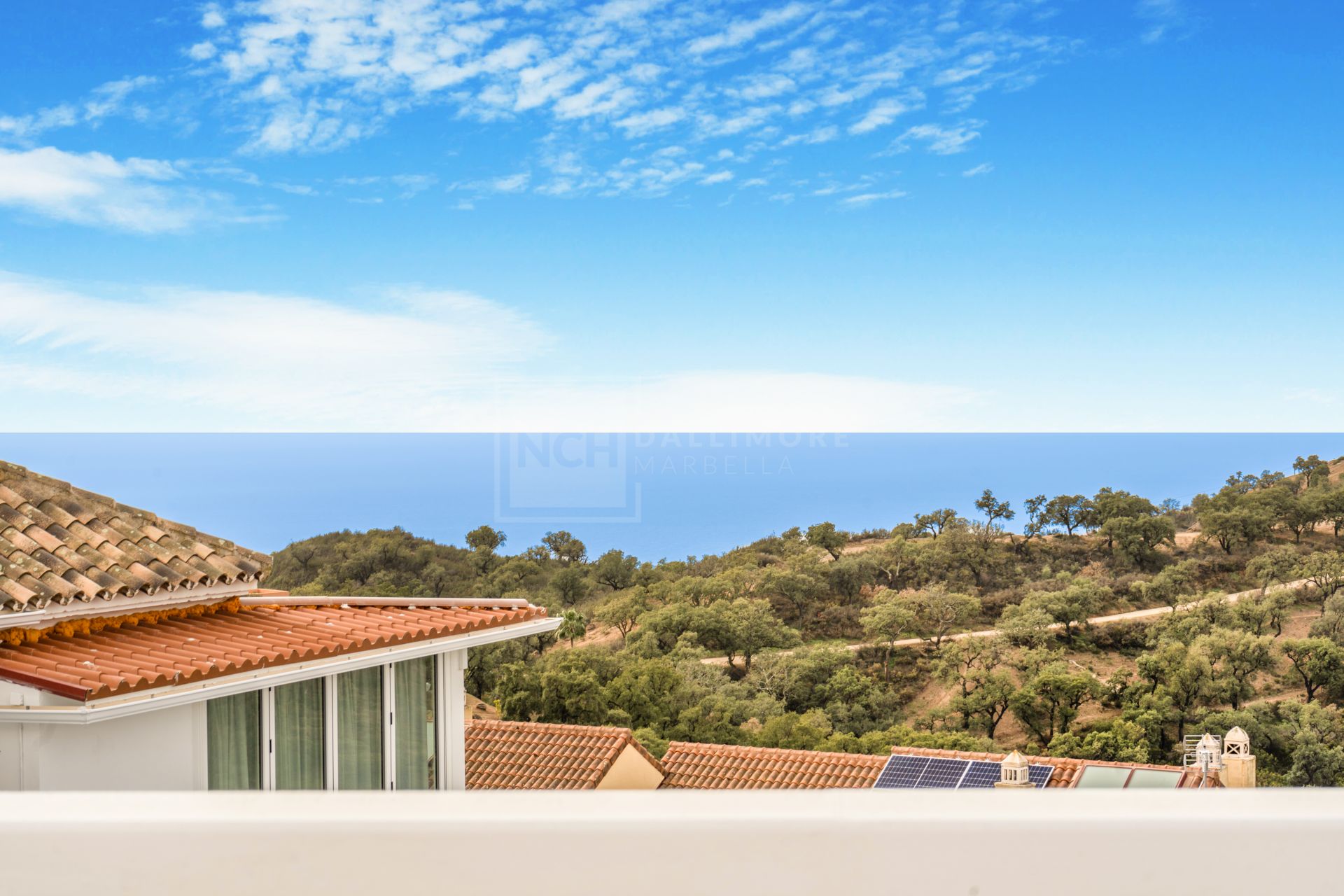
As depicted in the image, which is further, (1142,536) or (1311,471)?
(1311,471)

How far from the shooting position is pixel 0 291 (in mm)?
38438

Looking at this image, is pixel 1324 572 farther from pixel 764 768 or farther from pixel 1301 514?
pixel 764 768

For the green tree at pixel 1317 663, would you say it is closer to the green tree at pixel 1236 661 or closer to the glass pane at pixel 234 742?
the green tree at pixel 1236 661

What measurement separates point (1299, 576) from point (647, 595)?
47.8 ft

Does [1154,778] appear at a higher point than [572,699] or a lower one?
higher

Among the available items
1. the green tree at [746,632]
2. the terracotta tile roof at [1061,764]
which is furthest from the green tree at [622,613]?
the terracotta tile roof at [1061,764]

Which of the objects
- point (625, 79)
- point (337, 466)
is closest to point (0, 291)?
point (337, 466)

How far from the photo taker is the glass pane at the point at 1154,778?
9.38m

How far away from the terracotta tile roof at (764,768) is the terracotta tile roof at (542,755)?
0.30 m

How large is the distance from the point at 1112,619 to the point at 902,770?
14548mm

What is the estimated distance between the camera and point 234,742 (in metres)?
2.59

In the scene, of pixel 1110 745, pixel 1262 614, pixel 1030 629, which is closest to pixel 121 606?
pixel 1110 745

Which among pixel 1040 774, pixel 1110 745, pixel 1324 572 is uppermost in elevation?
pixel 1324 572

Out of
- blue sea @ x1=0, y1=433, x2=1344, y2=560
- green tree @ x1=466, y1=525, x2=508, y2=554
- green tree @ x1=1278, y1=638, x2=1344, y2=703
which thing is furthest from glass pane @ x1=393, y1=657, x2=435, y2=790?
blue sea @ x1=0, y1=433, x2=1344, y2=560
